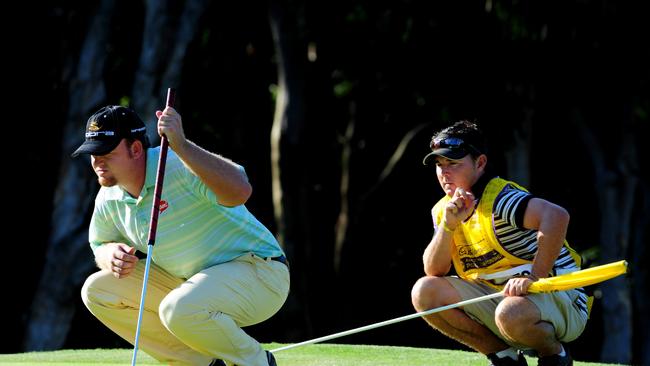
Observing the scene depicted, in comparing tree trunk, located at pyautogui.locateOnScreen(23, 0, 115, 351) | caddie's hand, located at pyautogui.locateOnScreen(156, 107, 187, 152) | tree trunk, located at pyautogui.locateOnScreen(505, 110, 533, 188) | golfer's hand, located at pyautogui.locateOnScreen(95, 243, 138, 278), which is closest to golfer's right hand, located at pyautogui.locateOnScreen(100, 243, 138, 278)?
golfer's hand, located at pyautogui.locateOnScreen(95, 243, 138, 278)

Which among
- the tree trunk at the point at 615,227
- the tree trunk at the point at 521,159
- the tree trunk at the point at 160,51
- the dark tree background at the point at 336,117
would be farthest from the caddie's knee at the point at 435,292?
the tree trunk at the point at 615,227

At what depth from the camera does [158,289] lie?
693cm

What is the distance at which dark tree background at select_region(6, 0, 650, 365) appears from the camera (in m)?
17.3

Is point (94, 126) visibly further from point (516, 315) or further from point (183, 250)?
point (516, 315)

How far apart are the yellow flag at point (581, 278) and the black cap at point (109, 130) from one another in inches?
83.0

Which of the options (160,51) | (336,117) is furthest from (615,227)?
(160,51)

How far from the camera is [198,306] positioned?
250 inches

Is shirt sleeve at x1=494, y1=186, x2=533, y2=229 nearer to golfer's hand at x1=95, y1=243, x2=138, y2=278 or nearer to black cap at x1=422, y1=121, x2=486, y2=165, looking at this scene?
black cap at x1=422, y1=121, x2=486, y2=165

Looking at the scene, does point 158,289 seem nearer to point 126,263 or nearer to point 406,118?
point 126,263

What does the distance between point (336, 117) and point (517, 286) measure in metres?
14.4

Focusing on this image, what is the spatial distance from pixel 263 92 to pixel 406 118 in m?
2.35

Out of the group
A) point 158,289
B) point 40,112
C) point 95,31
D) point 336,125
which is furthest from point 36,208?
point 158,289

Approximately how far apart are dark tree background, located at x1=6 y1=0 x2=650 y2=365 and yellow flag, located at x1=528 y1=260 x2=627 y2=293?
9333mm

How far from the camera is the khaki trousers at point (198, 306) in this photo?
6.38m
